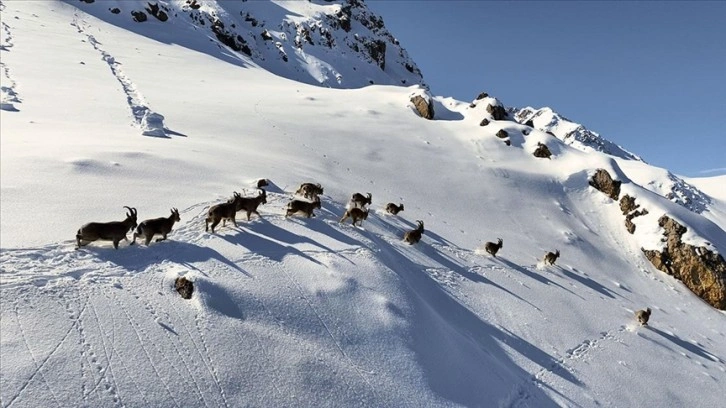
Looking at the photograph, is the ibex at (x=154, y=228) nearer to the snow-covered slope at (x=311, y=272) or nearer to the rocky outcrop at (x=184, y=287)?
the snow-covered slope at (x=311, y=272)

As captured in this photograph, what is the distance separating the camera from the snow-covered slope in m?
6.60

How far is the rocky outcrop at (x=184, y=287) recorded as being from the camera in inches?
296

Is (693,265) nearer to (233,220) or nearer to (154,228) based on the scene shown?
(233,220)

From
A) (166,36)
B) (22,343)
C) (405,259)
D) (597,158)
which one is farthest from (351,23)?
(22,343)

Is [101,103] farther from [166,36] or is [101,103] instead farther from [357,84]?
[357,84]

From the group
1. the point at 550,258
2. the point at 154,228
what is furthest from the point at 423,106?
the point at 154,228

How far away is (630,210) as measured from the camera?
23891mm

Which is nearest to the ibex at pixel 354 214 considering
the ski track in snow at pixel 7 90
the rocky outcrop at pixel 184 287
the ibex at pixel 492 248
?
the ibex at pixel 492 248

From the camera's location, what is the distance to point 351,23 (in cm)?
9169

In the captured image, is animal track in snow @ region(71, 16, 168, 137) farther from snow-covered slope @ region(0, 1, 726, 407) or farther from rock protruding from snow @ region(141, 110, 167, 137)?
snow-covered slope @ region(0, 1, 726, 407)

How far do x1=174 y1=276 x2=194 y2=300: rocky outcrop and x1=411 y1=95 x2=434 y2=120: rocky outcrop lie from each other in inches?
975

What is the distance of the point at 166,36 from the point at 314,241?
151ft

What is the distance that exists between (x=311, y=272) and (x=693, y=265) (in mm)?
20182

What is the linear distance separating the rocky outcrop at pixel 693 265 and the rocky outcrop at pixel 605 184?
149 inches
